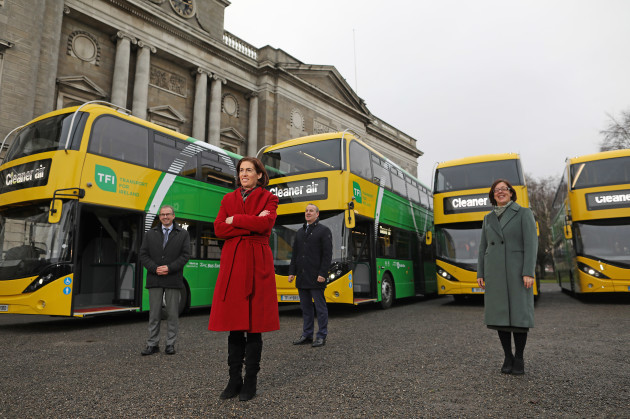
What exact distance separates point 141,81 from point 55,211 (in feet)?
50.0

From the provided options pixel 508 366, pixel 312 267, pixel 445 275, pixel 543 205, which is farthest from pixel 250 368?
pixel 543 205

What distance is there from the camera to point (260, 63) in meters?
26.9

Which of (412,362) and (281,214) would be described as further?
(281,214)

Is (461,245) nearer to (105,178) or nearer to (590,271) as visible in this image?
(590,271)

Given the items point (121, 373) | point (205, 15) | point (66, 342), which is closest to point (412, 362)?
point (121, 373)

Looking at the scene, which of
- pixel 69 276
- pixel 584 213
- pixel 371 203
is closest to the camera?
pixel 69 276

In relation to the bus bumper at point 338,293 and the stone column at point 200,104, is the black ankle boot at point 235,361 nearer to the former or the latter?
the bus bumper at point 338,293

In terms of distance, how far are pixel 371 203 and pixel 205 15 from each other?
19404mm

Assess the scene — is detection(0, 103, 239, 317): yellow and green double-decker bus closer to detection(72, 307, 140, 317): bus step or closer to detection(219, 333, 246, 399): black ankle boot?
detection(72, 307, 140, 317): bus step

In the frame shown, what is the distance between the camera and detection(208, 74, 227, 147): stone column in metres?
24.2

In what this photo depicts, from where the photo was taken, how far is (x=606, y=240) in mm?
11102

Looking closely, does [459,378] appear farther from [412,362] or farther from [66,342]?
[66,342]

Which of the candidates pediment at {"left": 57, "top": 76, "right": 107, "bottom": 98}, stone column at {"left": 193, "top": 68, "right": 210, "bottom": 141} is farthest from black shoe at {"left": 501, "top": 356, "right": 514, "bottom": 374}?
stone column at {"left": 193, "top": 68, "right": 210, "bottom": 141}

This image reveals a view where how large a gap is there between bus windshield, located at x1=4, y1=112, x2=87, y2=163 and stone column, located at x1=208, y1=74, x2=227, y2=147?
15.8m
